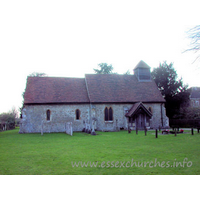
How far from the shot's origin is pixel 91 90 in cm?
3003

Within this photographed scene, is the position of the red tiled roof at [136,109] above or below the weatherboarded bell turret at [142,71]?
below

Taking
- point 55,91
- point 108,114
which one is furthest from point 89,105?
point 55,91

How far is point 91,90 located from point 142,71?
32.8 feet

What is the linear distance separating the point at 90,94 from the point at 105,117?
13.1 feet

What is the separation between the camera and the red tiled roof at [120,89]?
96.6 ft

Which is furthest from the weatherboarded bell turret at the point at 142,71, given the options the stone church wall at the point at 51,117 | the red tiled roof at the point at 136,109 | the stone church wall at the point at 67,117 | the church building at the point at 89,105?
the stone church wall at the point at 51,117

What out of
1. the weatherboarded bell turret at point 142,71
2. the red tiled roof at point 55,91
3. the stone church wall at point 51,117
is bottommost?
the stone church wall at point 51,117

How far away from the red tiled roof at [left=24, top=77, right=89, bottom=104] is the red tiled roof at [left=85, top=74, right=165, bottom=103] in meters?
1.49

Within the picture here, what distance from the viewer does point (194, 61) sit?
9070 mm

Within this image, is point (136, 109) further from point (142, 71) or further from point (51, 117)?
point (51, 117)

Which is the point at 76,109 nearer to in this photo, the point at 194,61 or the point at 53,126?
the point at 53,126

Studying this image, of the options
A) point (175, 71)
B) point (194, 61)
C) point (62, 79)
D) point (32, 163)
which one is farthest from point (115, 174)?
point (175, 71)

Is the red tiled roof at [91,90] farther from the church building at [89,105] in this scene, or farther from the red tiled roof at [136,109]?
the red tiled roof at [136,109]

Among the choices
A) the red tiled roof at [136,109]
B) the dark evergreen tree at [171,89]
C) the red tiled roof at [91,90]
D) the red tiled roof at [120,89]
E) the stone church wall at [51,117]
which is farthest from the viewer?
the dark evergreen tree at [171,89]
